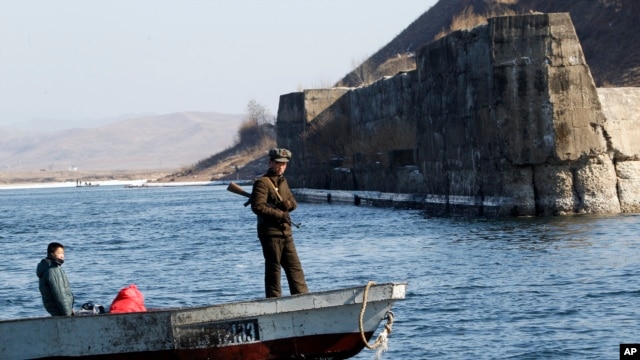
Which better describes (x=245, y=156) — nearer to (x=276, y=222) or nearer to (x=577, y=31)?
(x=577, y=31)

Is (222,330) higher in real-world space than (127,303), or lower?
lower

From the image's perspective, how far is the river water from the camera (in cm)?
1684

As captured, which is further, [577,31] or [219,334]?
[577,31]

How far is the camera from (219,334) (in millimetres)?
13977

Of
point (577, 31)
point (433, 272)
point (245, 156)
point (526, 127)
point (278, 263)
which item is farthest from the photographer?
point (245, 156)

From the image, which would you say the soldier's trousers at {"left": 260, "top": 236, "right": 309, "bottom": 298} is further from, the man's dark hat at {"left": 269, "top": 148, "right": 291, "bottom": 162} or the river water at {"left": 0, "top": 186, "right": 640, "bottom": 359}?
the river water at {"left": 0, "top": 186, "right": 640, "bottom": 359}

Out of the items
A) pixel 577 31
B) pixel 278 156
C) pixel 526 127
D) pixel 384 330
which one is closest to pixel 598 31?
pixel 577 31

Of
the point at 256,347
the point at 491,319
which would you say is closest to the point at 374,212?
the point at 491,319

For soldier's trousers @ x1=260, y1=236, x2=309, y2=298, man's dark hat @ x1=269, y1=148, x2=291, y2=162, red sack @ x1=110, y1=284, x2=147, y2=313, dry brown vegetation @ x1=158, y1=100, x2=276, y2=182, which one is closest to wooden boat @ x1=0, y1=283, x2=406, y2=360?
red sack @ x1=110, y1=284, x2=147, y2=313

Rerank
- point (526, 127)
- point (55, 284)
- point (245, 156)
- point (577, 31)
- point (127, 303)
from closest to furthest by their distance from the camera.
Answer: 1. point (55, 284)
2. point (127, 303)
3. point (526, 127)
4. point (577, 31)
5. point (245, 156)

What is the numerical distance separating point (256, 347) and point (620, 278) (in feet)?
31.4

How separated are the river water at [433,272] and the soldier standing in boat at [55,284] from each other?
3.90 metres

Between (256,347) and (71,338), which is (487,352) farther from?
(71,338)

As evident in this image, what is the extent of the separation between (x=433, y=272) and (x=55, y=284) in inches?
434
